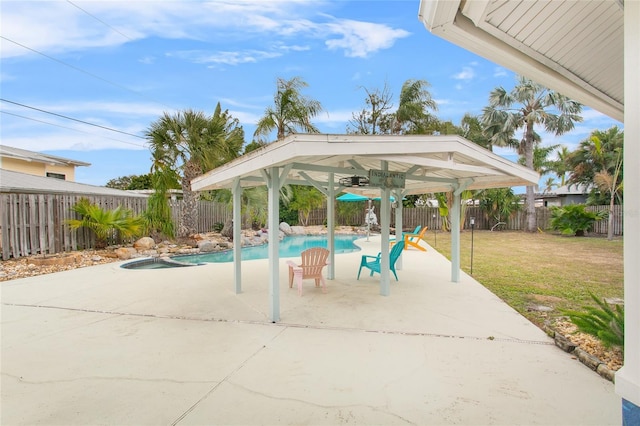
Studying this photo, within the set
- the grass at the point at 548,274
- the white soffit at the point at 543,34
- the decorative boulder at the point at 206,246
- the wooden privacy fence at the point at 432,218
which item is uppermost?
the white soffit at the point at 543,34

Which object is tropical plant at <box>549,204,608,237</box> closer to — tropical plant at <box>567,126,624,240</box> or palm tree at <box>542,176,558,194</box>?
tropical plant at <box>567,126,624,240</box>

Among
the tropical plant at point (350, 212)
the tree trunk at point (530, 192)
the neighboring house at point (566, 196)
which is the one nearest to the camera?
the tree trunk at point (530, 192)

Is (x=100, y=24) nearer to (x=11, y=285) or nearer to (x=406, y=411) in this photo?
(x=11, y=285)

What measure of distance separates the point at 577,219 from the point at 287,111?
1686 centimetres

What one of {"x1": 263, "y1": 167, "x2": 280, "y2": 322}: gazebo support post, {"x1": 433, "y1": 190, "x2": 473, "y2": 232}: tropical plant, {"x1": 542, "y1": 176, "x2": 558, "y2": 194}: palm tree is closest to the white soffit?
{"x1": 263, "y1": 167, "x2": 280, "y2": 322}: gazebo support post

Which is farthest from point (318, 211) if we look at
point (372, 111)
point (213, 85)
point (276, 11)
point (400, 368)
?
point (400, 368)

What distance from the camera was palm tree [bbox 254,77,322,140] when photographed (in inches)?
687

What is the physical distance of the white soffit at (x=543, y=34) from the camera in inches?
80.9

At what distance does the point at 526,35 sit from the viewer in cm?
241

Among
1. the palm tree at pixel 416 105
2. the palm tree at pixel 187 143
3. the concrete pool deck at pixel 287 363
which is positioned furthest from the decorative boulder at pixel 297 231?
the concrete pool deck at pixel 287 363

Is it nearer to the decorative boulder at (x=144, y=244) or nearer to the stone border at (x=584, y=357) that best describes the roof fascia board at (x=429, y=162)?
the stone border at (x=584, y=357)

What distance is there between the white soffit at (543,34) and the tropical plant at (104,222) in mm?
11816

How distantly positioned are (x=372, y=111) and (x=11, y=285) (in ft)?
71.1

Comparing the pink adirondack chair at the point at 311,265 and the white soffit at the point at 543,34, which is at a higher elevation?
the white soffit at the point at 543,34
